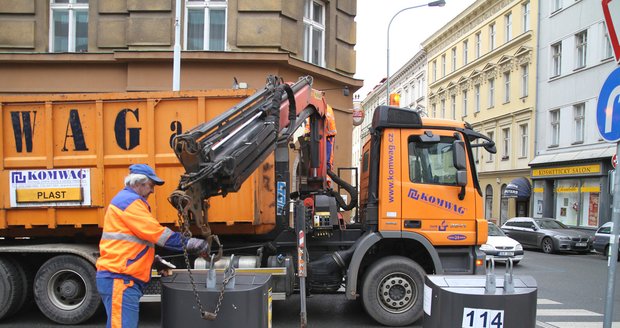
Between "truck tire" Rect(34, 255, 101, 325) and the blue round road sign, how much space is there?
19.6 feet

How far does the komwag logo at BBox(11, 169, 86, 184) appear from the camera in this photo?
21.0 feet

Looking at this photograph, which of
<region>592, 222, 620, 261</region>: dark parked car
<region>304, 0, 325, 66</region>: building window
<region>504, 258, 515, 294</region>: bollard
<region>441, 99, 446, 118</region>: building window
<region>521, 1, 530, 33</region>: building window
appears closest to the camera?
<region>504, 258, 515, 294</region>: bollard

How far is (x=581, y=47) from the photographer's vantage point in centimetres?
2562

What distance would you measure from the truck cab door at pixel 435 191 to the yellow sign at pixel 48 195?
13.9ft

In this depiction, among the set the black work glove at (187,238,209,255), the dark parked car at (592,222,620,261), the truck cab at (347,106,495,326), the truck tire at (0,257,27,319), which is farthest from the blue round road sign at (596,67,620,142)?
the dark parked car at (592,222,620,261)

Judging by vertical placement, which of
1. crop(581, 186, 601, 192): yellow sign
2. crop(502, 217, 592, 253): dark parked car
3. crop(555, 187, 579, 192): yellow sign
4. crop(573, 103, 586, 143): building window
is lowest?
crop(502, 217, 592, 253): dark parked car

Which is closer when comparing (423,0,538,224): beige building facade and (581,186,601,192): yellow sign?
(581,186,601,192): yellow sign

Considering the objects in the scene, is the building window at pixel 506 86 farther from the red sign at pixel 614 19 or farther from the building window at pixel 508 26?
the red sign at pixel 614 19

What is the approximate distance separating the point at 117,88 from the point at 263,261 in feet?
31.0

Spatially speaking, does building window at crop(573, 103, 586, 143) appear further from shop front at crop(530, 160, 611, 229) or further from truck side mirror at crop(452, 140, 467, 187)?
truck side mirror at crop(452, 140, 467, 187)

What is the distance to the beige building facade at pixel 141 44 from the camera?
13672 mm

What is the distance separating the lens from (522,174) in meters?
30.8

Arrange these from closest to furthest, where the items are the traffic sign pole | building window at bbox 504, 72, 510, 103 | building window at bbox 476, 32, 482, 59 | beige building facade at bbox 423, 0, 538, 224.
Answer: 1. the traffic sign pole
2. beige building facade at bbox 423, 0, 538, 224
3. building window at bbox 504, 72, 510, 103
4. building window at bbox 476, 32, 482, 59

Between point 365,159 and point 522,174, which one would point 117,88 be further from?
point 522,174
